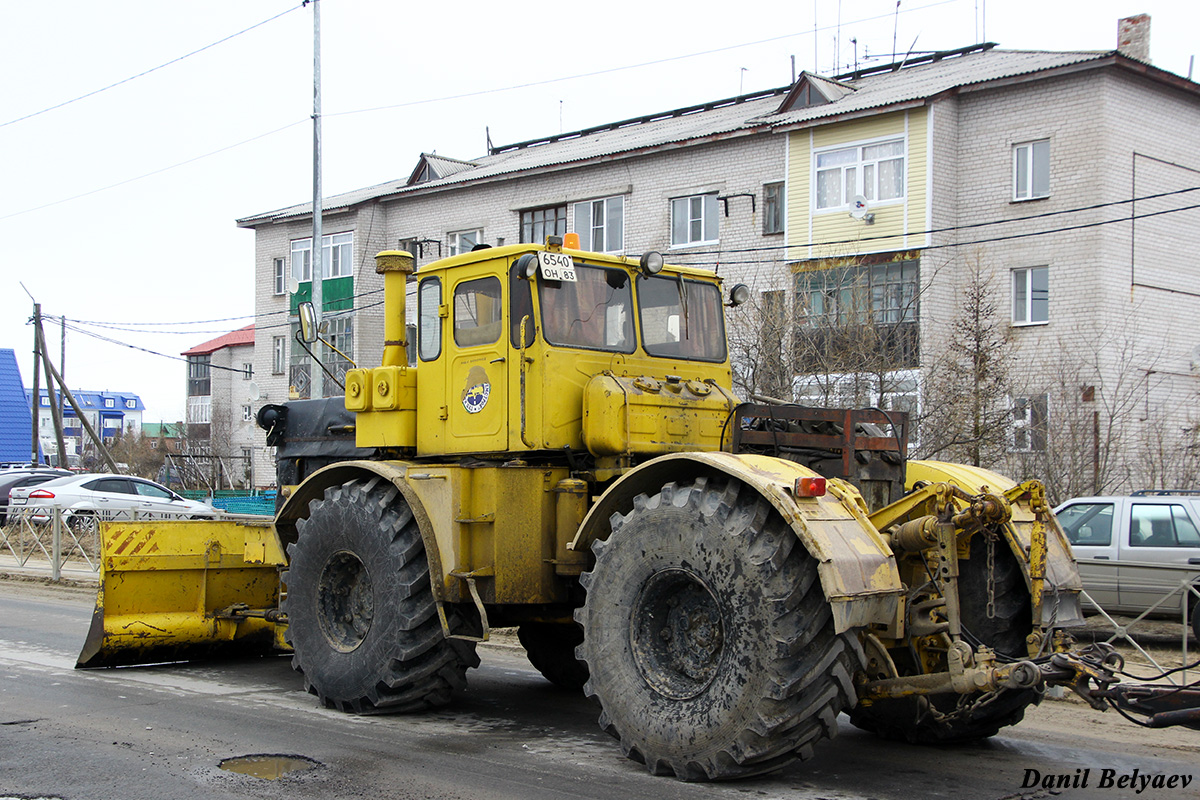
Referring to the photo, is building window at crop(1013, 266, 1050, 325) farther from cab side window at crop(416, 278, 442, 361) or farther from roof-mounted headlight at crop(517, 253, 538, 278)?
roof-mounted headlight at crop(517, 253, 538, 278)

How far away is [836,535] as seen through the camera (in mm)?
5852

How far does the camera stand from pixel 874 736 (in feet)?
24.8

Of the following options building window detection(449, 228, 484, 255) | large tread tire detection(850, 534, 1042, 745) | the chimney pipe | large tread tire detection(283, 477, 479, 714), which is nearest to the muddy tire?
large tread tire detection(283, 477, 479, 714)

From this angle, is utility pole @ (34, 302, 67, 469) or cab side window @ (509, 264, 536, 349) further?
utility pole @ (34, 302, 67, 469)

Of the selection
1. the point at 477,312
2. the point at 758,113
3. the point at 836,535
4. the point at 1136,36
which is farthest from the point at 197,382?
the point at 836,535

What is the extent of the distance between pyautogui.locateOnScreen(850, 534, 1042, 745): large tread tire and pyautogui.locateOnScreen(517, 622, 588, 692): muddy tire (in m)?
2.92

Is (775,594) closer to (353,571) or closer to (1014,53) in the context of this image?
(353,571)

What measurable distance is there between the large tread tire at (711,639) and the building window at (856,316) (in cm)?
1357

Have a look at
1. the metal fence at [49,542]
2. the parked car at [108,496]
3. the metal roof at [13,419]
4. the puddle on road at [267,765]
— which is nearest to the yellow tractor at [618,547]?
the puddle on road at [267,765]

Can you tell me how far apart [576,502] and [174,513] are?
737 inches

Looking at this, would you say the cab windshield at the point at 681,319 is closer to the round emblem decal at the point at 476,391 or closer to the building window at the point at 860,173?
the round emblem decal at the point at 476,391

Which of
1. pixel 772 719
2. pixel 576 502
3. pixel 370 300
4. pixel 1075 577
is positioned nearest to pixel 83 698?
pixel 576 502

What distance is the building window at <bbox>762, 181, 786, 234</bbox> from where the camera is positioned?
30.1 m

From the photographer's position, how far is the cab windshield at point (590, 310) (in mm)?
7719
